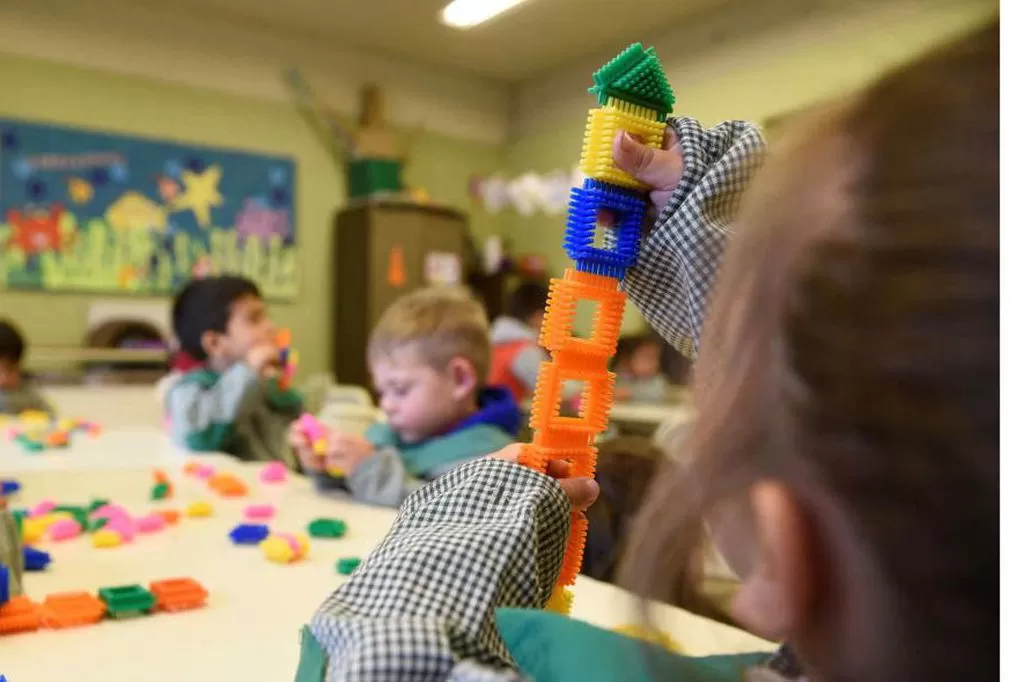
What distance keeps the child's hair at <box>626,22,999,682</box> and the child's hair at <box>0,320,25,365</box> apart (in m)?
2.71

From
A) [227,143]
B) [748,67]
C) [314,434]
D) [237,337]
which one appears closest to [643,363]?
[748,67]

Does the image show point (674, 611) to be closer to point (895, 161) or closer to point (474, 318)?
point (895, 161)

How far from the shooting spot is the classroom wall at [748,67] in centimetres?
30

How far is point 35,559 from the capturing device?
0.76 meters

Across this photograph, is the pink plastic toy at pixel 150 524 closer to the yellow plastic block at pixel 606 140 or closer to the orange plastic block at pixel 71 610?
the orange plastic block at pixel 71 610

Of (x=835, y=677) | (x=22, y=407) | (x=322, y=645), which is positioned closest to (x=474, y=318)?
(x=322, y=645)

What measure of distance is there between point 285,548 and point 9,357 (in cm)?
214

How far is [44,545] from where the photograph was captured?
842 mm

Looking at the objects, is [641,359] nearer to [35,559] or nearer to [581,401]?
[35,559]

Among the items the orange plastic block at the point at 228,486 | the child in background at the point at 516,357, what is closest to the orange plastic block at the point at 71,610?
the orange plastic block at the point at 228,486

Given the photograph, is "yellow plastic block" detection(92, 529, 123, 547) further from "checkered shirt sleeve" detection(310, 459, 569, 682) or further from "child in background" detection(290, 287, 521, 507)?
"checkered shirt sleeve" detection(310, 459, 569, 682)

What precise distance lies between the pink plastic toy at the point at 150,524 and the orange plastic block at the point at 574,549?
605mm

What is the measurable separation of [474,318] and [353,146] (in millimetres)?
2780
